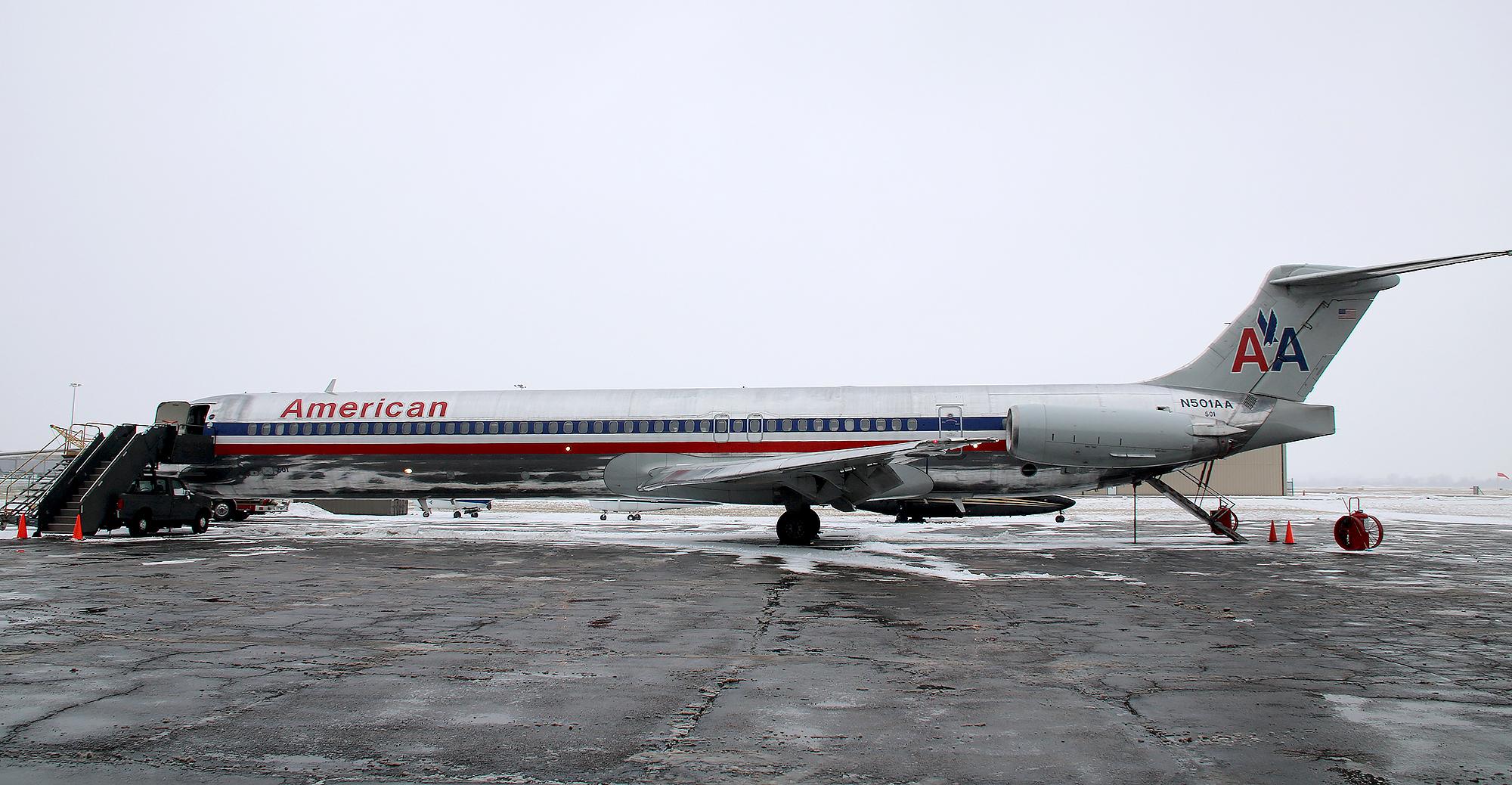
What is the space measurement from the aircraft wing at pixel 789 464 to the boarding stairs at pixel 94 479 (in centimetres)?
1215

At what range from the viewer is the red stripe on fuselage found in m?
19.7

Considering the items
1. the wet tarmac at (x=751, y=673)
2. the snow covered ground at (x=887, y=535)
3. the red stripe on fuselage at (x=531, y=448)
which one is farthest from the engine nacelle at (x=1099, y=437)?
the wet tarmac at (x=751, y=673)

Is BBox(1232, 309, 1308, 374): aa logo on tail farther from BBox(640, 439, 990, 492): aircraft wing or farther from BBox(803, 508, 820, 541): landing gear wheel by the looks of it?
BBox(803, 508, 820, 541): landing gear wheel

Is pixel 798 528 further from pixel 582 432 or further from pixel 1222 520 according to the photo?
pixel 1222 520

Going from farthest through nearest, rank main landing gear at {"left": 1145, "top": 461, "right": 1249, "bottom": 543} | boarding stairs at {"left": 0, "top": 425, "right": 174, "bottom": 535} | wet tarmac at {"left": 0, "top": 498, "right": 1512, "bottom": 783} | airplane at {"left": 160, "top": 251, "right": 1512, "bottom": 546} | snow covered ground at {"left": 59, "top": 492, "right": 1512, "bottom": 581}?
boarding stairs at {"left": 0, "top": 425, "right": 174, "bottom": 535}
main landing gear at {"left": 1145, "top": 461, "right": 1249, "bottom": 543}
airplane at {"left": 160, "top": 251, "right": 1512, "bottom": 546}
snow covered ground at {"left": 59, "top": 492, "right": 1512, "bottom": 581}
wet tarmac at {"left": 0, "top": 498, "right": 1512, "bottom": 783}

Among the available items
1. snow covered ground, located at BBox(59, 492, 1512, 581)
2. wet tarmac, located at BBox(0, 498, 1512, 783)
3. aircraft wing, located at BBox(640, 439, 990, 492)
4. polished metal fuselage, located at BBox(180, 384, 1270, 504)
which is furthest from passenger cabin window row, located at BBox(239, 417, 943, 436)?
wet tarmac, located at BBox(0, 498, 1512, 783)

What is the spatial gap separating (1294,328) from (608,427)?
1442 cm

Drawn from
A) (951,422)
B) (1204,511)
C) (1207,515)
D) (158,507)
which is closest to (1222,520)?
(1207,515)

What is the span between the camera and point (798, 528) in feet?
61.9

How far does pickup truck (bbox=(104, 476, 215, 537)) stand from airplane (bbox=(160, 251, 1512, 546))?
0.53 m

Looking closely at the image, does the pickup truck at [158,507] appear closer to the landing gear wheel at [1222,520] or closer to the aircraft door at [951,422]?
the aircraft door at [951,422]

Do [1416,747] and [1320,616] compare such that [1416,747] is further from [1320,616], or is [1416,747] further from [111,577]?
[111,577]

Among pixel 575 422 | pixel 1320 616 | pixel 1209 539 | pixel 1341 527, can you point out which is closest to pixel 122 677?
pixel 1320 616

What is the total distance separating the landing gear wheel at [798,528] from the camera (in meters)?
18.9
